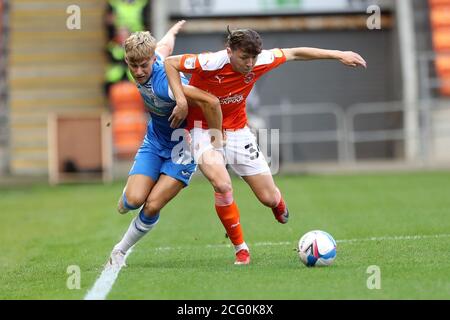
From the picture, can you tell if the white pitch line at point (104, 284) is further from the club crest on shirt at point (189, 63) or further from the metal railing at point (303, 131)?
the metal railing at point (303, 131)

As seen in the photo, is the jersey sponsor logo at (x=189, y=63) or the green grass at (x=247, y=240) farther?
the jersey sponsor logo at (x=189, y=63)

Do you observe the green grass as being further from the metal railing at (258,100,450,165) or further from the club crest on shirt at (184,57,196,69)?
the metal railing at (258,100,450,165)

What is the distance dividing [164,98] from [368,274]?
2.28 m

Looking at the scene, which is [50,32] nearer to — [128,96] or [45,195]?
[128,96]

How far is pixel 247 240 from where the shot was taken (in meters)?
10.5

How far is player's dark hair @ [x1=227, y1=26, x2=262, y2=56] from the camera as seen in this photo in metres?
8.15

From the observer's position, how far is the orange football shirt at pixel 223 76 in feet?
27.9

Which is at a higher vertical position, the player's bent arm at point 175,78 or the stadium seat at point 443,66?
the stadium seat at point 443,66

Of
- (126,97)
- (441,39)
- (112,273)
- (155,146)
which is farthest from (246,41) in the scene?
(441,39)

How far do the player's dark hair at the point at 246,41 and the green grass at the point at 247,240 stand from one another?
5.67 ft

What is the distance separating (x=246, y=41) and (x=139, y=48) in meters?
0.85

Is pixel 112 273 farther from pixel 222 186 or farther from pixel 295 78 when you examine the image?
pixel 295 78

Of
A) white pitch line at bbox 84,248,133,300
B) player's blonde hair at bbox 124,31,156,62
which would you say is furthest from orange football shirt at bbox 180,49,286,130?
white pitch line at bbox 84,248,133,300

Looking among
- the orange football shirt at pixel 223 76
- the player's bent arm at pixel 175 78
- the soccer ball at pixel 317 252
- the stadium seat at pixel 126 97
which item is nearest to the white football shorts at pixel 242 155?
the orange football shirt at pixel 223 76
